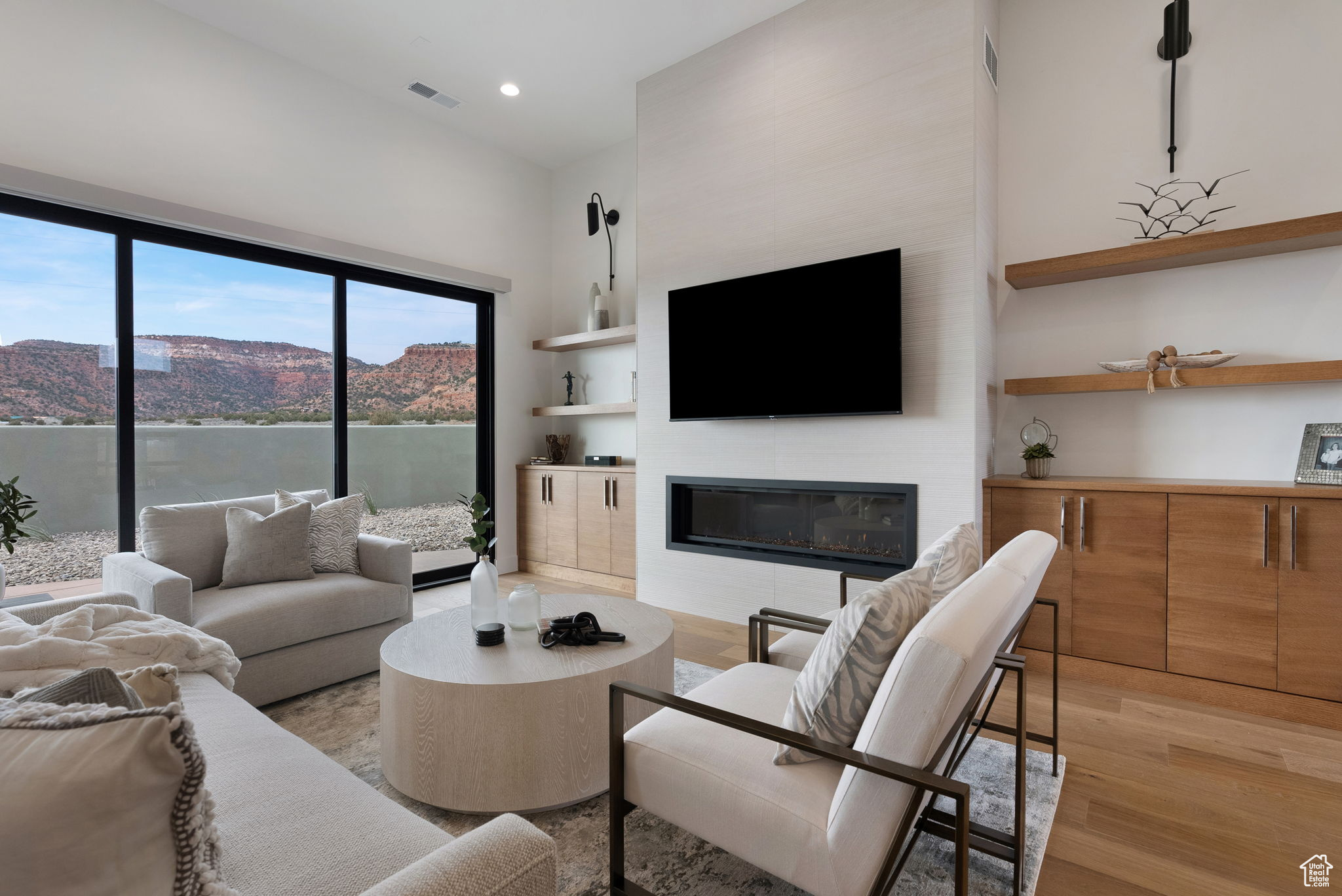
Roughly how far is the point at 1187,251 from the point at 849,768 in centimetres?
275

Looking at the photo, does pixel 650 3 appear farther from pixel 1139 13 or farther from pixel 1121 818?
pixel 1121 818

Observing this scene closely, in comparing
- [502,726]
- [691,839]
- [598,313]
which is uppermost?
[598,313]

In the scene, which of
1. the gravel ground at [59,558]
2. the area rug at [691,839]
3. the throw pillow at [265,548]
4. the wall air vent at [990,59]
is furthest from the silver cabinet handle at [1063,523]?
the gravel ground at [59,558]

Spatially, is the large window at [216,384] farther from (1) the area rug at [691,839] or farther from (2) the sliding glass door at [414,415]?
(1) the area rug at [691,839]

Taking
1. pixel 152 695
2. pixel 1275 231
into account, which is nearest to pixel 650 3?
pixel 1275 231

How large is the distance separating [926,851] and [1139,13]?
145 inches

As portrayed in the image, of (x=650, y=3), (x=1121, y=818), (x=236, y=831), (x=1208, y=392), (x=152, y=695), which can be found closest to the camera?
(x=152, y=695)

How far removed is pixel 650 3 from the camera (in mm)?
3330

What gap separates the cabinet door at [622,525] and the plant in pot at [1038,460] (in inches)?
94.1

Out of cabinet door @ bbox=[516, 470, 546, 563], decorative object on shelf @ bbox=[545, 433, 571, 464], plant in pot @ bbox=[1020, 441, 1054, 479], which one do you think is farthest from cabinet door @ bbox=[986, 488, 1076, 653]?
decorative object on shelf @ bbox=[545, 433, 571, 464]

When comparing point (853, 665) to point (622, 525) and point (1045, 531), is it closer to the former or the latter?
point (1045, 531)

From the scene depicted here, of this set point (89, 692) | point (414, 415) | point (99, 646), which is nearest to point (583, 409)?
point (414, 415)

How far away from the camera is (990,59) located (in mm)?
3111

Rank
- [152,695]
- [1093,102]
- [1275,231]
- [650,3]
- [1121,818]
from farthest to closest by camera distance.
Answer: [650,3] → [1093,102] → [1275,231] → [1121,818] → [152,695]
